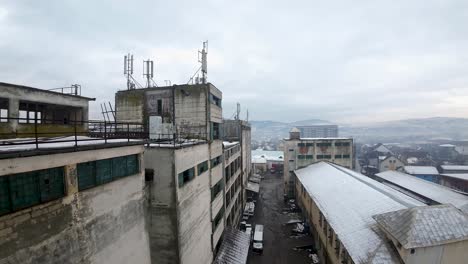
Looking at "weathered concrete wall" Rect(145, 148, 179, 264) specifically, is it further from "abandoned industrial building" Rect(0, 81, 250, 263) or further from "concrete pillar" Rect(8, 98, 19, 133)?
"concrete pillar" Rect(8, 98, 19, 133)

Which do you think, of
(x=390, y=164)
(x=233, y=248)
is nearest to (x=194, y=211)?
(x=233, y=248)

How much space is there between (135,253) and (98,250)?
3.09 metres

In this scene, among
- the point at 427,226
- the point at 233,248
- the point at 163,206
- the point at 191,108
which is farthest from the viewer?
the point at 233,248

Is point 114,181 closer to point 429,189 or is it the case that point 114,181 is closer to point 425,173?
point 429,189

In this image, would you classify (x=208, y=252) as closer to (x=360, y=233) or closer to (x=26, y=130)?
(x=360, y=233)

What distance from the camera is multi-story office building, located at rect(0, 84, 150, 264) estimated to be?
7270 mm

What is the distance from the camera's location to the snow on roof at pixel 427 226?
50.7 ft

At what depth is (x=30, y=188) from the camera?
780 cm

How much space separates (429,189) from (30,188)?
177 feet

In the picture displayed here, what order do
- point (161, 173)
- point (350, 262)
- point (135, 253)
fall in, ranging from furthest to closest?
point (350, 262) < point (161, 173) < point (135, 253)

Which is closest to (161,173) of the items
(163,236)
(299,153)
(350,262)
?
(163,236)

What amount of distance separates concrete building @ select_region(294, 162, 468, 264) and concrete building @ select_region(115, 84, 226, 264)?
12.0 meters

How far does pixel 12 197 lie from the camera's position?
727 centimetres

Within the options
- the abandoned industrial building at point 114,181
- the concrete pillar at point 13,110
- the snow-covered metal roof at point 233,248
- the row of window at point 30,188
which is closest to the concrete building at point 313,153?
the snow-covered metal roof at point 233,248
